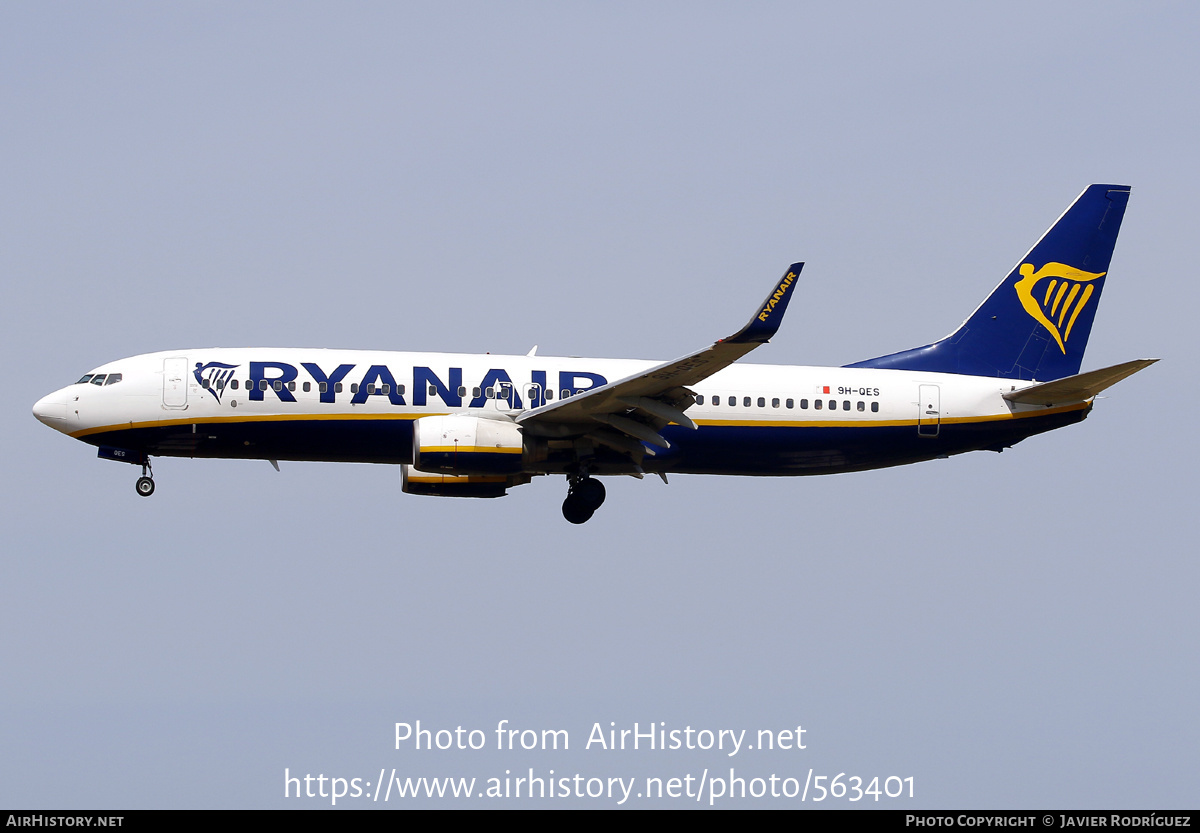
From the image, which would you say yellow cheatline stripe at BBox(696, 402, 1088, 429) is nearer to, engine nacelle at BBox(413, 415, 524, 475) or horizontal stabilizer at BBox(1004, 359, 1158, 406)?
horizontal stabilizer at BBox(1004, 359, 1158, 406)

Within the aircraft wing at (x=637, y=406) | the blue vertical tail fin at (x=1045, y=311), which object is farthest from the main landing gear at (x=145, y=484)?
the blue vertical tail fin at (x=1045, y=311)

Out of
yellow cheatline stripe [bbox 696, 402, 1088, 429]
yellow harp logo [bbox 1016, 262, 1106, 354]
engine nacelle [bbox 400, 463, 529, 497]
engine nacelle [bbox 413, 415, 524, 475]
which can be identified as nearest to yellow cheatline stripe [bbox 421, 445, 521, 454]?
engine nacelle [bbox 413, 415, 524, 475]

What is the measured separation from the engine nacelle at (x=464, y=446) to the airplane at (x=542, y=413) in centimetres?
4

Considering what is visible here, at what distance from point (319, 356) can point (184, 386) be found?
10.8 feet

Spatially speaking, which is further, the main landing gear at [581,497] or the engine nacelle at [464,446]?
the main landing gear at [581,497]

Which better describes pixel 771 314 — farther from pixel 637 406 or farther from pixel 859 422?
pixel 859 422

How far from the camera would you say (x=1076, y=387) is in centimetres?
3812

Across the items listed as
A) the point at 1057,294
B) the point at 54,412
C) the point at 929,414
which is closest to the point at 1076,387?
the point at 929,414

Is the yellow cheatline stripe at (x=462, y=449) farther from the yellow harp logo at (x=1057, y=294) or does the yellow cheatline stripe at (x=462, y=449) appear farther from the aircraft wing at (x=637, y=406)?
the yellow harp logo at (x=1057, y=294)

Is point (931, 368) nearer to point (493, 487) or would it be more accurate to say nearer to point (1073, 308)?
point (1073, 308)

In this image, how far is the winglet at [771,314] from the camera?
30.6 meters

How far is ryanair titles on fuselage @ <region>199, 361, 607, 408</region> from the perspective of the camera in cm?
3616

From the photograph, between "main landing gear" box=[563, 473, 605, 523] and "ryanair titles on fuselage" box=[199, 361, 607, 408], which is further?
"main landing gear" box=[563, 473, 605, 523]

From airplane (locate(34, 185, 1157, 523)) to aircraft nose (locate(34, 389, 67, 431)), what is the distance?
4 centimetres
